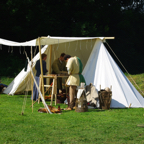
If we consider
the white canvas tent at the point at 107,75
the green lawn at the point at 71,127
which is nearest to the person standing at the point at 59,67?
the white canvas tent at the point at 107,75

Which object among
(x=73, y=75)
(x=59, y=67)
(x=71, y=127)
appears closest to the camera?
(x=71, y=127)

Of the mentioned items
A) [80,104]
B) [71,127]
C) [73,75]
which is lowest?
[71,127]

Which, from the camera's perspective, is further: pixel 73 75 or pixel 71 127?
pixel 73 75

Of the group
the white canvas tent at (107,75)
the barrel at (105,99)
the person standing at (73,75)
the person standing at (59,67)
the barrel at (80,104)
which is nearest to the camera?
the barrel at (80,104)

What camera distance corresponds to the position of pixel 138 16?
2133 cm

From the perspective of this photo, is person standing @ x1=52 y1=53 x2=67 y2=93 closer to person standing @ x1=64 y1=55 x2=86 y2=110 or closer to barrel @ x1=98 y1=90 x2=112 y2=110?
person standing @ x1=64 y1=55 x2=86 y2=110

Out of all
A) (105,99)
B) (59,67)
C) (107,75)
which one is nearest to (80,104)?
(105,99)

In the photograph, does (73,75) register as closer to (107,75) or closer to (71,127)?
(107,75)

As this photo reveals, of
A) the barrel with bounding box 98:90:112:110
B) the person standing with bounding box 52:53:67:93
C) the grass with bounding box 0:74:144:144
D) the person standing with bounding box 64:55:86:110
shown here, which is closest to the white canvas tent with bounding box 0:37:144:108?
the barrel with bounding box 98:90:112:110

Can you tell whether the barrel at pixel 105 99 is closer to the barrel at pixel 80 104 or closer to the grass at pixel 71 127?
the grass at pixel 71 127

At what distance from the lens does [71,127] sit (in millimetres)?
4109

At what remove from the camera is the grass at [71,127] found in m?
3.45

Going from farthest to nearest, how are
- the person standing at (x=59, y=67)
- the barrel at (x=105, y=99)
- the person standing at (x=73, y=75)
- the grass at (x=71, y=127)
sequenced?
the person standing at (x=59, y=67) → the barrel at (x=105, y=99) → the person standing at (x=73, y=75) → the grass at (x=71, y=127)

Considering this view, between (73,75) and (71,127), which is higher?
(73,75)
